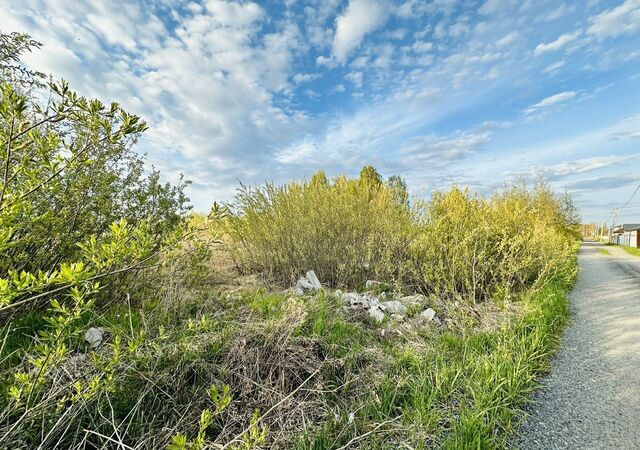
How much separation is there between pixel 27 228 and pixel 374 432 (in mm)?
3500

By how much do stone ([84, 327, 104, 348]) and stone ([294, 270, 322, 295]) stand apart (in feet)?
9.47

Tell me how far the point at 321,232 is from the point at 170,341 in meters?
4.32

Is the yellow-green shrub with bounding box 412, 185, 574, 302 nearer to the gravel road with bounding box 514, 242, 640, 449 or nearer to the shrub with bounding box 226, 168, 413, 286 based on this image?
the shrub with bounding box 226, 168, 413, 286

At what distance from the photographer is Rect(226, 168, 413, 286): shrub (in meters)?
6.88

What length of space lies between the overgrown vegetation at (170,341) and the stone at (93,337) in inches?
0.7

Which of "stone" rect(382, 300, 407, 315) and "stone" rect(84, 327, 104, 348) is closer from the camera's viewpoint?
"stone" rect(84, 327, 104, 348)

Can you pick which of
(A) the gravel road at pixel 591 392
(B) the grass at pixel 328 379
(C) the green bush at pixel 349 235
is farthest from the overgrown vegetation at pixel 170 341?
(C) the green bush at pixel 349 235

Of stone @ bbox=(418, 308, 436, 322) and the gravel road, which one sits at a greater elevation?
stone @ bbox=(418, 308, 436, 322)

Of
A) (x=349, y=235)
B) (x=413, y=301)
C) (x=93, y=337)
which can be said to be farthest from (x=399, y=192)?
(x=93, y=337)

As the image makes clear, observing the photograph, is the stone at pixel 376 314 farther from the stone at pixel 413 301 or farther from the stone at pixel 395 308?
the stone at pixel 413 301

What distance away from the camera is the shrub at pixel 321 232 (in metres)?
6.88

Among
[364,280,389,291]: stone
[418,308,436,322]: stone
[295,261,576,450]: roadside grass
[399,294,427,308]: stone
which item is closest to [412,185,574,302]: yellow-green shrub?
[399,294,427,308]: stone

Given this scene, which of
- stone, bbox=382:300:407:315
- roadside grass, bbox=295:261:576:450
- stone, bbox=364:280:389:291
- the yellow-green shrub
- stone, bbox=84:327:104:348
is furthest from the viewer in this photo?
stone, bbox=364:280:389:291

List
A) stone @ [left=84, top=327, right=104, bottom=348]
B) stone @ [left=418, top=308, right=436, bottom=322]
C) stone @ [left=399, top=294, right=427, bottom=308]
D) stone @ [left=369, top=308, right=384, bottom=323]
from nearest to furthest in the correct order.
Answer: stone @ [left=84, top=327, right=104, bottom=348], stone @ [left=369, top=308, right=384, bottom=323], stone @ [left=418, top=308, right=436, bottom=322], stone @ [left=399, top=294, right=427, bottom=308]
